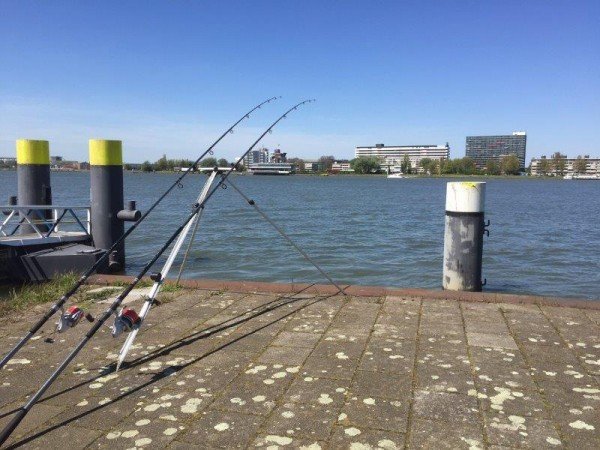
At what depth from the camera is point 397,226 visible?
91.4 feet

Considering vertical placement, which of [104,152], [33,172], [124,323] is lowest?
[124,323]

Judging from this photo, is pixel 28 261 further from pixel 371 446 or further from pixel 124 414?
pixel 371 446

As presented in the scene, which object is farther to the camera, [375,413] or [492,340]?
→ [492,340]

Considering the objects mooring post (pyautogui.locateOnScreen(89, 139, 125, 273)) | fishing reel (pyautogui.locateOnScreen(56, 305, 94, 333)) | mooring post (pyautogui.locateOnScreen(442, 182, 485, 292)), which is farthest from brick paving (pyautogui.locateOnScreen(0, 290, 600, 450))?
mooring post (pyautogui.locateOnScreen(89, 139, 125, 273))

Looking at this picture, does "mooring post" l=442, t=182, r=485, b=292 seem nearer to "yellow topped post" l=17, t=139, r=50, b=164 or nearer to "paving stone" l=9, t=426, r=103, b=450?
"paving stone" l=9, t=426, r=103, b=450

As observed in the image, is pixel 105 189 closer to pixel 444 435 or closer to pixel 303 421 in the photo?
pixel 303 421

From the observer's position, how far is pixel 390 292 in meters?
6.73

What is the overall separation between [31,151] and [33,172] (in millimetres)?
466

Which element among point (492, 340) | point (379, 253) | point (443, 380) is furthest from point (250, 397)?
point (379, 253)

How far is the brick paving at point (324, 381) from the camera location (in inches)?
128

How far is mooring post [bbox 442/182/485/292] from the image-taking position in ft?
23.5

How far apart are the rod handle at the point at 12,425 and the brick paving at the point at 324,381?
84mm

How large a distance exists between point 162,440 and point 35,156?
10.4 metres

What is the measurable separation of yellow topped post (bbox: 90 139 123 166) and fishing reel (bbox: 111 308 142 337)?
23.5 feet
